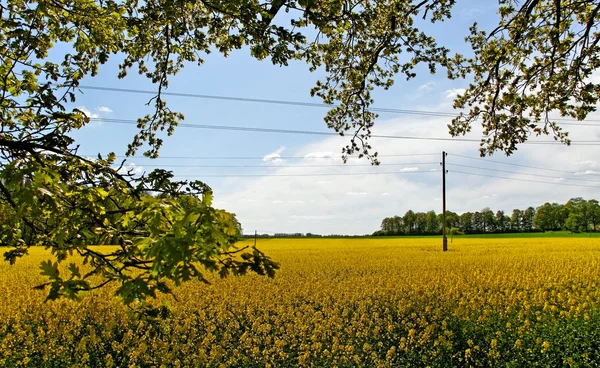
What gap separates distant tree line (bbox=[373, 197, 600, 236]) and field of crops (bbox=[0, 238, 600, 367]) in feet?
292

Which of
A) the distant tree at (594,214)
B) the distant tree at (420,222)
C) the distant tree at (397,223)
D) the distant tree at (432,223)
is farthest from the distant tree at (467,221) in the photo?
the distant tree at (594,214)

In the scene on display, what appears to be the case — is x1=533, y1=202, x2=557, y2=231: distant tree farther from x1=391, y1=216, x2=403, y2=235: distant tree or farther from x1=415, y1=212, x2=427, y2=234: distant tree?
x1=391, y1=216, x2=403, y2=235: distant tree

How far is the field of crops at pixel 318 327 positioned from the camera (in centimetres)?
645

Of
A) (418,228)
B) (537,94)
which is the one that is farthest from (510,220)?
(537,94)

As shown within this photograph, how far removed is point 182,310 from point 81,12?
664 centimetres

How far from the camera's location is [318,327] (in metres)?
7.40

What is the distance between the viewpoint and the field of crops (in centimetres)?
645

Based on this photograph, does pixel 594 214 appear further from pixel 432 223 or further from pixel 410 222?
pixel 410 222

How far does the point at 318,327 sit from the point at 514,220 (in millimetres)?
135701

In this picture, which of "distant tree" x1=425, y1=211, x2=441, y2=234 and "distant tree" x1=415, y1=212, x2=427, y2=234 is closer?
"distant tree" x1=425, y1=211, x2=441, y2=234

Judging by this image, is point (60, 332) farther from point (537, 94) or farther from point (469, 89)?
point (537, 94)

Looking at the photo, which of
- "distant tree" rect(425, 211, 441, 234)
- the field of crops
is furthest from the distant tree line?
the field of crops

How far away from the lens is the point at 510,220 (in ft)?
401

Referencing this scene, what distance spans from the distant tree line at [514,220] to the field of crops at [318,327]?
8905 cm
